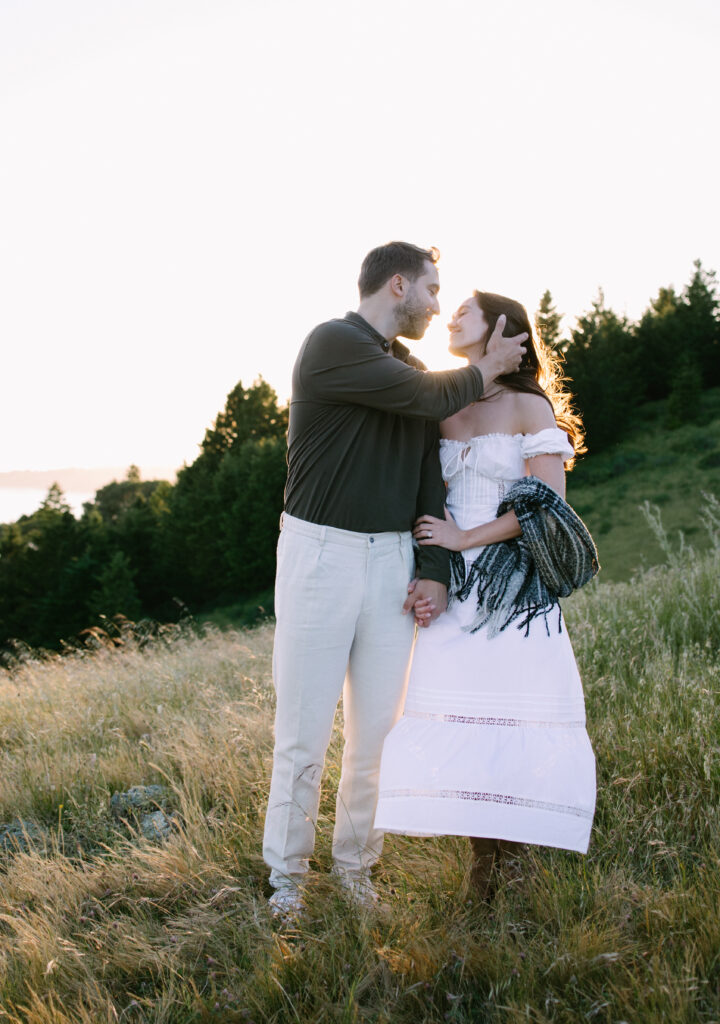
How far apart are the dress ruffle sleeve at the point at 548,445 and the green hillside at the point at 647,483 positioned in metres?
23.4

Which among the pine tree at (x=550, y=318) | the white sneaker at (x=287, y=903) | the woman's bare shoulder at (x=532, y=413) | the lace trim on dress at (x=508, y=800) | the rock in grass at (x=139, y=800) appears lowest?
the rock in grass at (x=139, y=800)

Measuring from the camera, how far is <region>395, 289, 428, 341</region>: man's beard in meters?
3.15

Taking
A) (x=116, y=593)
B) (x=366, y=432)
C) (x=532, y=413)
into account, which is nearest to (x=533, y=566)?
A: (x=532, y=413)

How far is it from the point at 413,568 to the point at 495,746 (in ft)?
2.61

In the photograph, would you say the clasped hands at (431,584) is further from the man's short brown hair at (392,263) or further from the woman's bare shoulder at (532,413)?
the man's short brown hair at (392,263)

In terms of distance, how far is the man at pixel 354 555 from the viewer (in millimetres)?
2947

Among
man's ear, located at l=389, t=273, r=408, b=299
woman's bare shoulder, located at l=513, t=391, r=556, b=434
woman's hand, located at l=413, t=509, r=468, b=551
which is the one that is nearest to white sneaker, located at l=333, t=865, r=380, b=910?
woman's hand, located at l=413, t=509, r=468, b=551

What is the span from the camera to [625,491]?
1436 inches

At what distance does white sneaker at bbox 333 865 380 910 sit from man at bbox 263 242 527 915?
2cm

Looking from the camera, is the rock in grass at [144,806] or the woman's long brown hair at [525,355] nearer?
the woman's long brown hair at [525,355]

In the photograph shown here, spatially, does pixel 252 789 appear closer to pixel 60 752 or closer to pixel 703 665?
pixel 60 752

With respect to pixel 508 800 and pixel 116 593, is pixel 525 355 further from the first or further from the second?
pixel 116 593

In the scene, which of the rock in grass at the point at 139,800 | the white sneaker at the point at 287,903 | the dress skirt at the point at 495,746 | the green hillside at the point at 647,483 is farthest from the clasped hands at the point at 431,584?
the green hillside at the point at 647,483

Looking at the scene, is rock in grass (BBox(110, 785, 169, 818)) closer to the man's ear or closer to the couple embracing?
the couple embracing
